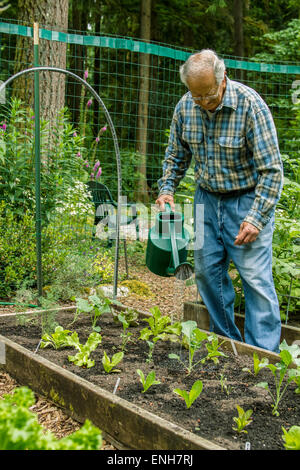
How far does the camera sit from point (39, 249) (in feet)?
11.5

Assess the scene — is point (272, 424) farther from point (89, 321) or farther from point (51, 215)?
point (51, 215)

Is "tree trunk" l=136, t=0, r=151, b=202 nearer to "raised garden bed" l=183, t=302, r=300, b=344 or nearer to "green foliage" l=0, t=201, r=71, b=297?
"green foliage" l=0, t=201, r=71, b=297

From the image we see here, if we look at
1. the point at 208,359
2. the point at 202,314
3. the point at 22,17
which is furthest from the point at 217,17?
the point at 208,359

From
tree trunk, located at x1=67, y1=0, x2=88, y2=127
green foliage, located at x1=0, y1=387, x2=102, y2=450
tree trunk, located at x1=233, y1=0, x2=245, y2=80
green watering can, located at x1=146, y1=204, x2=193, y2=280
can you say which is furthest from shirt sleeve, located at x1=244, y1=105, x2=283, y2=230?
tree trunk, located at x1=233, y1=0, x2=245, y2=80

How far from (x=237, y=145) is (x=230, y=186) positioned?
211 millimetres

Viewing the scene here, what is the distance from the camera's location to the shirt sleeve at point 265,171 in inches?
93.4

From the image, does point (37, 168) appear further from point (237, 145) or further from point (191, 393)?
point (191, 393)

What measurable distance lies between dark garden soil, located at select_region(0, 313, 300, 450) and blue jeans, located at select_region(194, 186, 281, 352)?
0.81 ft

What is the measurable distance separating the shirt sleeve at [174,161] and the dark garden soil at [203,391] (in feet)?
2.75

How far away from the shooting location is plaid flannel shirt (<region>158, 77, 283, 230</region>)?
2.39 meters

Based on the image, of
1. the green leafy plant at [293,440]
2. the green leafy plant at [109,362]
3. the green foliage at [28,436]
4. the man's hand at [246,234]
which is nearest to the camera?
the green foliage at [28,436]

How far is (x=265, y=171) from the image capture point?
→ 241 centimetres

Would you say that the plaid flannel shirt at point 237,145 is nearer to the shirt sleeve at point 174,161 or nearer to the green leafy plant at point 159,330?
the shirt sleeve at point 174,161

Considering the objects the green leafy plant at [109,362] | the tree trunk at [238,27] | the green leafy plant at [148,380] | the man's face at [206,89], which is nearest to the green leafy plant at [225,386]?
the green leafy plant at [148,380]
